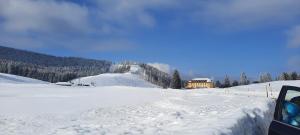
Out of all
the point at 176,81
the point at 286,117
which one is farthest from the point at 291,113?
the point at 176,81

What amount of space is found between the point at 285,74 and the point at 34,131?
13603cm

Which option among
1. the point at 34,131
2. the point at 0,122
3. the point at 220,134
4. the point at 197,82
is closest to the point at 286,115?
the point at 220,134

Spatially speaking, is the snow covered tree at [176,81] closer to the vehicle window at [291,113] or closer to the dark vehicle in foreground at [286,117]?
the dark vehicle in foreground at [286,117]

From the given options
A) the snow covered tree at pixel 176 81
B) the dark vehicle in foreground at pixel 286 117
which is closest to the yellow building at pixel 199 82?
the snow covered tree at pixel 176 81

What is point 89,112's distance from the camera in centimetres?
2298

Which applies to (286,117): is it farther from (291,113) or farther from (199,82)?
(199,82)

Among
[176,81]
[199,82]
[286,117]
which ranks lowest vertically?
[286,117]

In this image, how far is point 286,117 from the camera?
605cm

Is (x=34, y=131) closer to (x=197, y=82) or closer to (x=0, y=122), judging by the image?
(x=0, y=122)

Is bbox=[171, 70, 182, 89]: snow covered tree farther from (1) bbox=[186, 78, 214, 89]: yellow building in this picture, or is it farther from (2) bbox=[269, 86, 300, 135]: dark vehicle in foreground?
(2) bbox=[269, 86, 300, 135]: dark vehicle in foreground

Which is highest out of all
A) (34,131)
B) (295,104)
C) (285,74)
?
(285,74)

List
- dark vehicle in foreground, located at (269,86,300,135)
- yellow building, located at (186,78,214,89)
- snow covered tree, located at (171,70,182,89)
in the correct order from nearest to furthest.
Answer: dark vehicle in foreground, located at (269,86,300,135)
snow covered tree, located at (171,70,182,89)
yellow building, located at (186,78,214,89)

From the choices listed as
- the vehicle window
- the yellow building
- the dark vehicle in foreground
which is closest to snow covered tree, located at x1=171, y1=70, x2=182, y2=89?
the yellow building

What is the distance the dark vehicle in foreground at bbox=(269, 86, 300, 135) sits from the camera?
5.83 metres
